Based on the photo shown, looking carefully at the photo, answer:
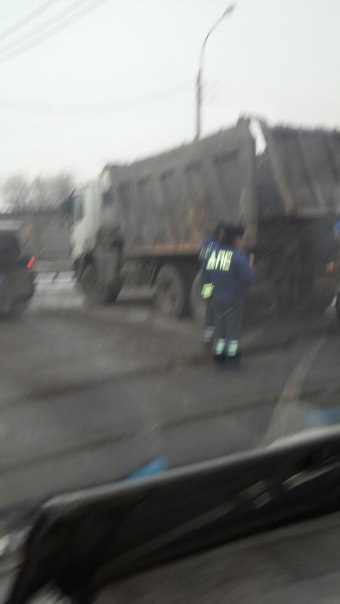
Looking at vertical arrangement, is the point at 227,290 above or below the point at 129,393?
above

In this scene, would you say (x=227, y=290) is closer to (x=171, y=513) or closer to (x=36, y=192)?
(x=36, y=192)

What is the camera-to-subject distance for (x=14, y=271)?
7.39 metres

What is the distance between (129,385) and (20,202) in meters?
2.11

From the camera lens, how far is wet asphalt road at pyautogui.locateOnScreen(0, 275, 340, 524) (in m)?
4.11

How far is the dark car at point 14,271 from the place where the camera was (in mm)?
6742

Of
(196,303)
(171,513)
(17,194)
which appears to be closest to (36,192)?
(17,194)

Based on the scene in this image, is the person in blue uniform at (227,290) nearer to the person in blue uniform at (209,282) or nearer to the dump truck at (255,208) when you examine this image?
the person in blue uniform at (209,282)

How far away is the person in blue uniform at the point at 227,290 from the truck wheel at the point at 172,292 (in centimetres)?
250

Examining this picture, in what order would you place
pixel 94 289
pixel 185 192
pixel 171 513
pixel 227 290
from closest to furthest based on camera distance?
pixel 171 513 → pixel 227 290 → pixel 185 192 → pixel 94 289

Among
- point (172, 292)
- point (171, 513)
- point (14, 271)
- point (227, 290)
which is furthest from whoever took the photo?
point (172, 292)

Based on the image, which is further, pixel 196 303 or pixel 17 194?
pixel 196 303

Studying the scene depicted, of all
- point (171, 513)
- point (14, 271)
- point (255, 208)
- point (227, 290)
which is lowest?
point (227, 290)

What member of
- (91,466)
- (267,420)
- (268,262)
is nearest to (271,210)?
(268,262)

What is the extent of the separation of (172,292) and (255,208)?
6.90ft
